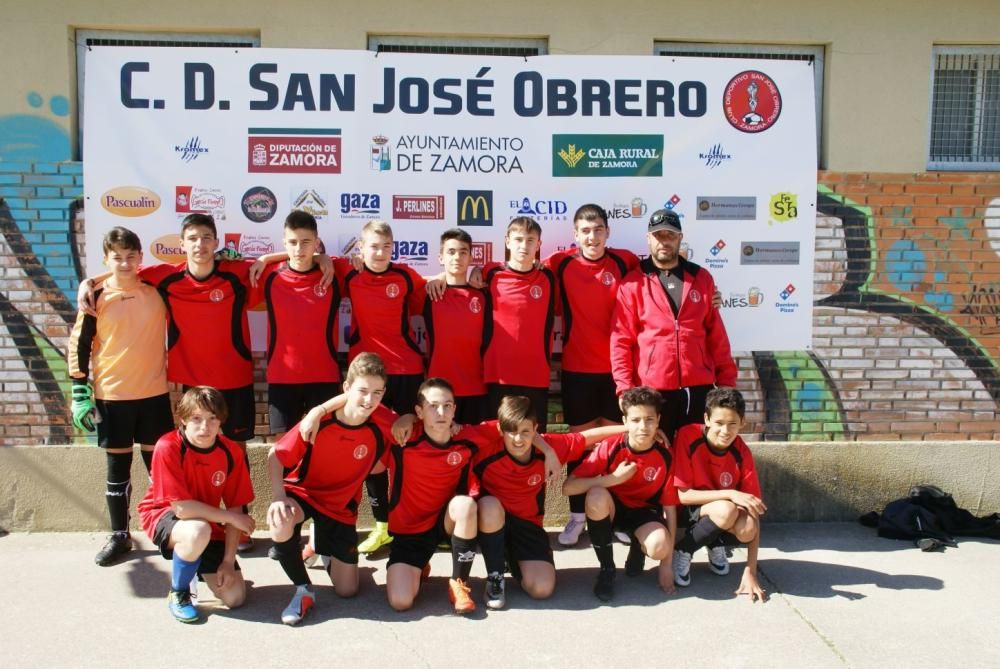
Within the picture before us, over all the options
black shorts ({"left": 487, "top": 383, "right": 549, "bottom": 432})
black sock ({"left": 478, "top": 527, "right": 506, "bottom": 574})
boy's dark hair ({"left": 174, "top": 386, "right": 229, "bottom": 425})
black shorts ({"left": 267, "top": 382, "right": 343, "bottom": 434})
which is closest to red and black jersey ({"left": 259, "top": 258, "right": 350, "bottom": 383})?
black shorts ({"left": 267, "top": 382, "right": 343, "bottom": 434})

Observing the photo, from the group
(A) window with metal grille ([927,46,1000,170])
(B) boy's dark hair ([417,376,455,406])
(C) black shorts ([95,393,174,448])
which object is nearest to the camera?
(B) boy's dark hair ([417,376,455,406])

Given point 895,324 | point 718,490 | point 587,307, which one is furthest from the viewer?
point 895,324

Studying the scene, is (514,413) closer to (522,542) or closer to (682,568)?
(522,542)

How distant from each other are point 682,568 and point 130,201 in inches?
166

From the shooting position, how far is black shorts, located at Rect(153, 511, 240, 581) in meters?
3.88

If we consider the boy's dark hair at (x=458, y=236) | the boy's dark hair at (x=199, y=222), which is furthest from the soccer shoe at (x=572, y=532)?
the boy's dark hair at (x=199, y=222)

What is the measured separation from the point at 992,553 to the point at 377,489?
3.84 metres

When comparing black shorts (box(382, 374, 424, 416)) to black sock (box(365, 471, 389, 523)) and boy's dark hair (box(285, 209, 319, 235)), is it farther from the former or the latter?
boy's dark hair (box(285, 209, 319, 235))

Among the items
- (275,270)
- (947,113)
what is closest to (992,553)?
(947,113)

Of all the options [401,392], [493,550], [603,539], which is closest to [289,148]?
[401,392]

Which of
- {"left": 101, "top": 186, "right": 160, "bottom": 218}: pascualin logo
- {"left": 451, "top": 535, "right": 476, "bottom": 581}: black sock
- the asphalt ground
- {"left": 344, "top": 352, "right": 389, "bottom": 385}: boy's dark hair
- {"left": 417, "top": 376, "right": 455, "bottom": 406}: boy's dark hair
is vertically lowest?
the asphalt ground

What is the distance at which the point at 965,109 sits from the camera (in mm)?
5617

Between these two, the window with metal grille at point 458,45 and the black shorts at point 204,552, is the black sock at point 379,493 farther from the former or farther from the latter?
the window with metal grille at point 458,45

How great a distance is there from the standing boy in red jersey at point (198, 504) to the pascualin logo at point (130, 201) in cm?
181
